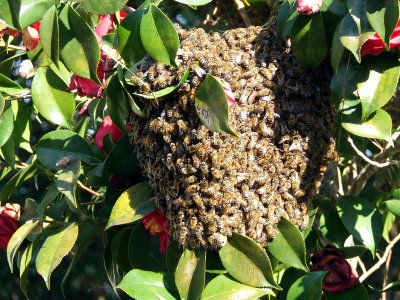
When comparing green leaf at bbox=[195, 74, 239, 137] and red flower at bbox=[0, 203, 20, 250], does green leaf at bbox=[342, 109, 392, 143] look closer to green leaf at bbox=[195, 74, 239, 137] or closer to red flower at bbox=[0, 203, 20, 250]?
green leaf at bbox=[195, 74, 239, 137]

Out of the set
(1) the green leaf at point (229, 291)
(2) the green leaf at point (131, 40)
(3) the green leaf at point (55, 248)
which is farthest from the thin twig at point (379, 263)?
(2) the green leaf at point (131, 40)

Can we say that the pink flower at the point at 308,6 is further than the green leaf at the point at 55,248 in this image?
No

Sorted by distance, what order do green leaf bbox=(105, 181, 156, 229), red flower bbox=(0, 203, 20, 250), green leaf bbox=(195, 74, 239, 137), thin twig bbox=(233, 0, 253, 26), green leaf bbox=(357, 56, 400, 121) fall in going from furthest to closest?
thin twig bbox=(233, 0, 253, 26), red flower bbox=(0, 203, 20, 250), green leaf bbox=(105, 181, 156, 229), green leaf bbox=(357, 56, 400, 121), green leaf bbox=(195, 74, 239, 137)

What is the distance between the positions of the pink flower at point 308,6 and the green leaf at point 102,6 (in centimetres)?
27

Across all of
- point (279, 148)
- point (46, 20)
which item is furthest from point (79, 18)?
point (279, 148)

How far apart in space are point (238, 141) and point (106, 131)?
375mm

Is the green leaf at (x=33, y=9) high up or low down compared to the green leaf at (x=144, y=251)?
up

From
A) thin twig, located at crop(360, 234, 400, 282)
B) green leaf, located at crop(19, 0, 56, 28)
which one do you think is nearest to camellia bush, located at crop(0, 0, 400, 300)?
green leaf, located at crop(19, 0, 56, 28)

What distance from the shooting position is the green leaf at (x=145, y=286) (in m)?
1.48

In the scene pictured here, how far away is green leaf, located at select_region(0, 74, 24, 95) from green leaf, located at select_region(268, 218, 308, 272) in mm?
564

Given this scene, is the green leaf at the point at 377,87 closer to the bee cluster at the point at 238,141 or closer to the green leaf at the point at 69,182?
the bee cluster at the point at 238,141

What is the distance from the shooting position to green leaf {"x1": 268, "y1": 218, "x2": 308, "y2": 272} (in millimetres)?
1480

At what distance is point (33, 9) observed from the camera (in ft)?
4.75

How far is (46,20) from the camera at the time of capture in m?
1.42
